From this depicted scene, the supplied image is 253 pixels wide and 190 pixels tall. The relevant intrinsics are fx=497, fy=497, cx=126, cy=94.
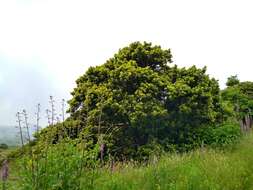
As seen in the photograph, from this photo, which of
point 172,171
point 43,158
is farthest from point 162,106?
point 43,158

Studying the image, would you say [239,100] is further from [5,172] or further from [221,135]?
[5,172]

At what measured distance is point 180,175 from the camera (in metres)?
9.62

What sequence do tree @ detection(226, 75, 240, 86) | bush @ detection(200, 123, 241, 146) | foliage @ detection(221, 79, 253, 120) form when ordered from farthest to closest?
tree @ detection(226, 75, 240, 86), foliage @ detection(221, 79, 253, 120), bush @ detection(200, 123, 241, 146)

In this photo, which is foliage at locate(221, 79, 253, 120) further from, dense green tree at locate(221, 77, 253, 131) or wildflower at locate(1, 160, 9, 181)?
wildflower at locate(1, 160, 9, 181)

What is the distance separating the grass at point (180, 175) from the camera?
889cm

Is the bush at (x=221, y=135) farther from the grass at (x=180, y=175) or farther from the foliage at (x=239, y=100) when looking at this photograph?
the foliage at (x=239, y=100)

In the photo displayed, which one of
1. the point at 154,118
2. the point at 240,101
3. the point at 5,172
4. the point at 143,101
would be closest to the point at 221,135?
the point at 154,118

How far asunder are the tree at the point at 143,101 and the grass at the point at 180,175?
3.28 metres

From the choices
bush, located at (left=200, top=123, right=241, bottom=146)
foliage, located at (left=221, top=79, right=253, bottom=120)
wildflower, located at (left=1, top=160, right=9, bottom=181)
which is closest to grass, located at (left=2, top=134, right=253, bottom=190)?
wildflower, located at (left=1, top=160, right=9, bottom=181)

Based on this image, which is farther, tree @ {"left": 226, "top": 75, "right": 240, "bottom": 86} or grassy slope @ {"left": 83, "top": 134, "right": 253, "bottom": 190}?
tree @ {"left": 226, "top": 75, "right": 240, "bottom": 86}

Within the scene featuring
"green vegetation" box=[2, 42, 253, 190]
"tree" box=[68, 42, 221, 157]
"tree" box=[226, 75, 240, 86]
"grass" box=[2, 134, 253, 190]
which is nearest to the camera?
"grass" box=[2, 134, 253, 190]

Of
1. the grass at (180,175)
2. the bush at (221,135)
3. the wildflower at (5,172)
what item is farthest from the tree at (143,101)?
the wildflower at (5,172)

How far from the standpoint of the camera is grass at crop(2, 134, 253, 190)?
8.89 m

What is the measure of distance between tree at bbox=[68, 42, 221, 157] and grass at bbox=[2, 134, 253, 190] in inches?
129
